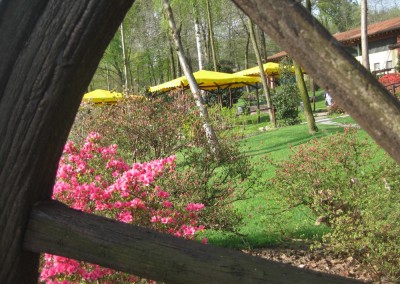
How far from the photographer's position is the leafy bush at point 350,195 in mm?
5004

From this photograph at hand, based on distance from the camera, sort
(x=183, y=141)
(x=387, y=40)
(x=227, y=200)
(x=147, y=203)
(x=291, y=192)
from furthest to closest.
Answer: (x=387, y=40)
(x=183, y=141)
(x=227, y=200)
(x=291, y=192)
(x=147, y=203)

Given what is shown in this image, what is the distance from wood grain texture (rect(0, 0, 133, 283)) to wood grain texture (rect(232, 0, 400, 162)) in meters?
0.36

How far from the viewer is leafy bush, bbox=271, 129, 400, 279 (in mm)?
5004

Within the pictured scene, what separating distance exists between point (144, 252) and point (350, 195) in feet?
15.4

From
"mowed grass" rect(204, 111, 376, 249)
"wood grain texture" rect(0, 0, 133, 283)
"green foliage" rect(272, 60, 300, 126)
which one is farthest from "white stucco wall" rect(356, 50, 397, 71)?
"wood grain texture" rect(0, 0, 133, 283)

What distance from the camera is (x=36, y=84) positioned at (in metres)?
1.22

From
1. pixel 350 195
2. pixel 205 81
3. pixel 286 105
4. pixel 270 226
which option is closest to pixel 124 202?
pixel 350 195

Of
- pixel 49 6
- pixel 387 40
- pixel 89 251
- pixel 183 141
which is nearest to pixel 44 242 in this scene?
pixel 89 251

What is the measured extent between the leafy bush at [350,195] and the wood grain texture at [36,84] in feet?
13.8

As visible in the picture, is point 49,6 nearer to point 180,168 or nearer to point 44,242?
point 44,242

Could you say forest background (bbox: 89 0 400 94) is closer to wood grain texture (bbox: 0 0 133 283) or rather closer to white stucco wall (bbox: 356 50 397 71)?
white stucco wall (bbox: 356 50 397 71)

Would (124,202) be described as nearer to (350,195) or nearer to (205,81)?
(350,195)

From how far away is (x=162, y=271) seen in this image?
1.21 m

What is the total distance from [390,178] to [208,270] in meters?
4.75
